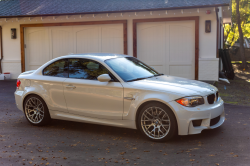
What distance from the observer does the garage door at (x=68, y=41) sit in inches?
578

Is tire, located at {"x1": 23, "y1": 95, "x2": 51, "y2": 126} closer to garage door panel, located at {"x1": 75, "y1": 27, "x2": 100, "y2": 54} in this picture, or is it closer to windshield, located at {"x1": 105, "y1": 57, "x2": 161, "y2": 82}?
windshield, located at {"x1": 105, "y1": 57, "x2": 161, "y2": 82}

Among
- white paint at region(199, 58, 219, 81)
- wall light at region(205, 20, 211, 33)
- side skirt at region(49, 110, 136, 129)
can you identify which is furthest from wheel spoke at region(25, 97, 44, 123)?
wall light at region(205, 20, 211, 33)

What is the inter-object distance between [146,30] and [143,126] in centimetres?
922

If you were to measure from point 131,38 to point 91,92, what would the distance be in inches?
344

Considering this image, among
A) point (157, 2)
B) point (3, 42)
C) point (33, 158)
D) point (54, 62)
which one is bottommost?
point (33, 158)

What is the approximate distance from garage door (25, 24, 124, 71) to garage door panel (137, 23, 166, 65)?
94 centimetres

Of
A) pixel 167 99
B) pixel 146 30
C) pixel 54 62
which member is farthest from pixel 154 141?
pixel 146 30

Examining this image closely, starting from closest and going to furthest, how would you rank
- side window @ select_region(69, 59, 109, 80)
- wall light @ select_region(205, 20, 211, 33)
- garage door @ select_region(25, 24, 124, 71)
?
side window @ select_region(69, 59, 109, 80) → wall light @ select_region(205, 20, 211, 33) → garage door @ select_region(25, 24, 124, 71)

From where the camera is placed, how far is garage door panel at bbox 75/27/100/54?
49.0 feet

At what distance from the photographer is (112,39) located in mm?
14680

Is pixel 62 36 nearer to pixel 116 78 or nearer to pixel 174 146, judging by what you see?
pixel 116 78

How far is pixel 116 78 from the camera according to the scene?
5801 mm

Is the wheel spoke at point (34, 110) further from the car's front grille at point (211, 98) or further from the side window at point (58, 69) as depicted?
the car's front grille at point (211, 98)

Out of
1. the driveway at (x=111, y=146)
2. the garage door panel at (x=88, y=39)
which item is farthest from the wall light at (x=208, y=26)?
the driveway at (x=111, y=146)
